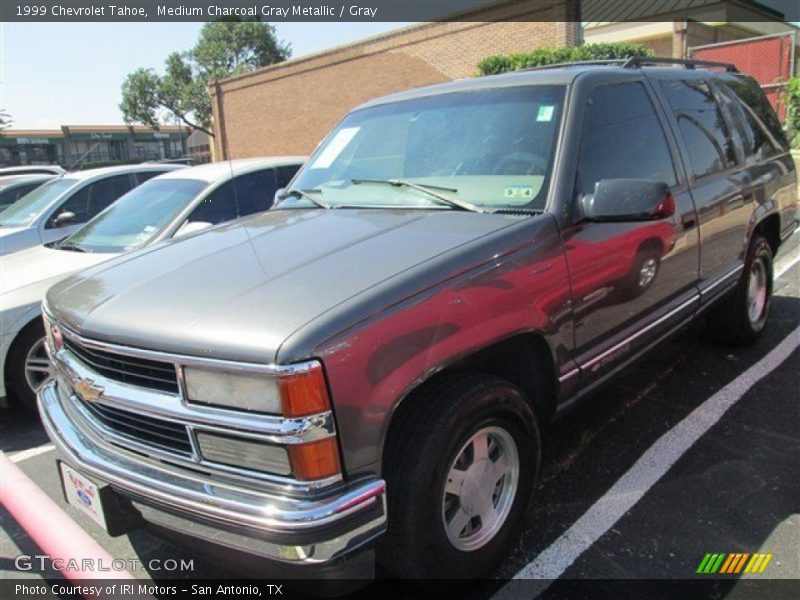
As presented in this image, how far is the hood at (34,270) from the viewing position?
4.48 meters

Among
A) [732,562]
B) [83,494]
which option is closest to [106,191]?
[83,494]

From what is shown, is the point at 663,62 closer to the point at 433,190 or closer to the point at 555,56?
the point at 433,190

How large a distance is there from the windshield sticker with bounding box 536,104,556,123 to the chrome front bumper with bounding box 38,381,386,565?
190cm

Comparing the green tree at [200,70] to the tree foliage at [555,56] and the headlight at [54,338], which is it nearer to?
the tree foliage at [555,56]

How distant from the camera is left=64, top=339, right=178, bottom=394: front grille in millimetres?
2127

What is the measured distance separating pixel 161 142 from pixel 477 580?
6163cm

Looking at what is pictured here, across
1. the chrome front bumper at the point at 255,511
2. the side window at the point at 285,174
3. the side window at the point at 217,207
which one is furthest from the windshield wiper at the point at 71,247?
the chrome front bumper at the point at 255,511

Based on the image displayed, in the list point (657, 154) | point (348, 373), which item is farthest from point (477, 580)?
point (657, 154)

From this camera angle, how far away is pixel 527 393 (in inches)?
112

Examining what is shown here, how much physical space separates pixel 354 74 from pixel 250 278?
915 inches

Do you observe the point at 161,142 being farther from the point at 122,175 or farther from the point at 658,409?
the point at 658,409

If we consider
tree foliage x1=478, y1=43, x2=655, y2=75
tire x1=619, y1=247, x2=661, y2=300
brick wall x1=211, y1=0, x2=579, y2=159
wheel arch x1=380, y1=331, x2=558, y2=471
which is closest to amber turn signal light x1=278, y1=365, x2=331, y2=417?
wheel arch x1=380, y1=331, x2=558, y2=471

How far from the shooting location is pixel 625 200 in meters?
2.75

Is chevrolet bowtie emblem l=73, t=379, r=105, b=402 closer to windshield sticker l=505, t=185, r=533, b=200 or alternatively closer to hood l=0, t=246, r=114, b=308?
windshield sticker l=505, t=185, r=533, b=200
